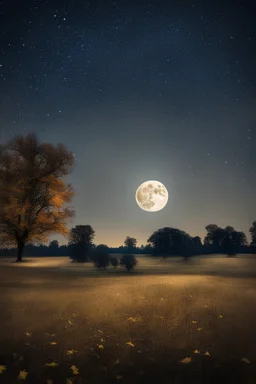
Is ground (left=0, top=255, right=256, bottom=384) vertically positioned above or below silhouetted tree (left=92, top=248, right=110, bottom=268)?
below

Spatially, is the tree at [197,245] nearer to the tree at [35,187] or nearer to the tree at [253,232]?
the tree at [253,232]

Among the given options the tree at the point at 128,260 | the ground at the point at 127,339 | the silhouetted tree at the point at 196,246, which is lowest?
the ground at the point at 127,339

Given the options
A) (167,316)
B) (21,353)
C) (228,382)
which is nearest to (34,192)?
(167,316)

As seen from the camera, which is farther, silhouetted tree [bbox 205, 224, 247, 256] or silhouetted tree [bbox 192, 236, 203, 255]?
silhouetted tree [bbox 205, 224, 247, 256]

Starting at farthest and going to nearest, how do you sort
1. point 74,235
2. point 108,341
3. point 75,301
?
point 74,235, point 75,301, point 108,341

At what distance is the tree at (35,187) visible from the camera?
3284 centimetres

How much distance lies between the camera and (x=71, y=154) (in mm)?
33938

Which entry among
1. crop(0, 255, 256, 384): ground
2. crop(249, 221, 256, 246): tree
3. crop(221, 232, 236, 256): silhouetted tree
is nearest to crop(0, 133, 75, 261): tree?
crop(0, 255, 256, 384): ground

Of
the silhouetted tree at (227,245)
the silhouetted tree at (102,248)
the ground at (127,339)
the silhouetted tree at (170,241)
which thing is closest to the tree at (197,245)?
the silhouetted tree at (170,241)

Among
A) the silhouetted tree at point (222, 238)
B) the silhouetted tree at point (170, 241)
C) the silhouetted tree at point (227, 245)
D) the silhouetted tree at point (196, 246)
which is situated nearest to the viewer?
the silhouetted tree at point (196, 246)

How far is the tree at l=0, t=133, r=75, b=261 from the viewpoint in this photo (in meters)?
32.8

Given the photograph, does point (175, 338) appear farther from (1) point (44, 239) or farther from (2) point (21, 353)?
(1) point (44, 239)

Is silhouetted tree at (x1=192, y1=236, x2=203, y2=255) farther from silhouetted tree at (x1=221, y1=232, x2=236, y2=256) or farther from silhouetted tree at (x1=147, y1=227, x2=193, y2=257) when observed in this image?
silhouetted tree at (x1=221, y1=232, x2=236, y2=256)

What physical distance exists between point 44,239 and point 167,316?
25.7 meters
